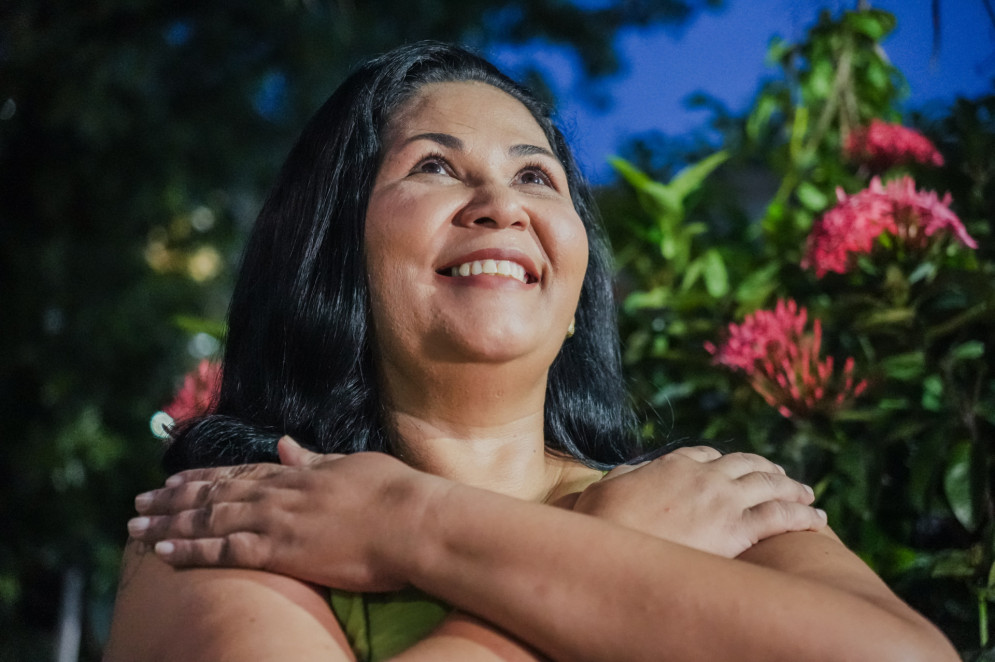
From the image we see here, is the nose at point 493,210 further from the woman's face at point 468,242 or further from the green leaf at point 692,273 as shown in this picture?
the green leaf at point 692,273

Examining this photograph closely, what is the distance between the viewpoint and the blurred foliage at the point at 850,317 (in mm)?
1504

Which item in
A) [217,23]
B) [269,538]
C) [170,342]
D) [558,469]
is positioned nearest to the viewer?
[269,538]

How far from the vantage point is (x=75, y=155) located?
10.7ft

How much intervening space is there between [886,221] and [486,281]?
0.81 meters

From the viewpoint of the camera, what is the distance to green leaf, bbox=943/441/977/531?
1.44 meters

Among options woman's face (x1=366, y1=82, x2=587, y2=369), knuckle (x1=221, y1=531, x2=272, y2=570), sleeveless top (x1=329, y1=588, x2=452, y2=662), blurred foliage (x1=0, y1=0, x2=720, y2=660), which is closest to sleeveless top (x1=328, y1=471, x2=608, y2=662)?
sleeveless top (x1=329, y1=588, x2=452, y2=662)

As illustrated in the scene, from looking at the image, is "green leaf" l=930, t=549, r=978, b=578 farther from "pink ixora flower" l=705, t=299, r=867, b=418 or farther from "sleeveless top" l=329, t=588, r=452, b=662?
"sleeveless top" l=329, t=588, r=452, b=662

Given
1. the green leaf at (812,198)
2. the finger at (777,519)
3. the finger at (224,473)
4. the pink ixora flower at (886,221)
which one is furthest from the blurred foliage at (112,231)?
the finger at (777,519)

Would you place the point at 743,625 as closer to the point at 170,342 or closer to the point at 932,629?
the point at 932,629

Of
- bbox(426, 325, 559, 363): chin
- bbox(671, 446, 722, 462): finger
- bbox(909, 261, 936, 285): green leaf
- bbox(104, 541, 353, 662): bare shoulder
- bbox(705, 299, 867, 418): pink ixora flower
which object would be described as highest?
bbox(909, 261, 936, 285): green leaf

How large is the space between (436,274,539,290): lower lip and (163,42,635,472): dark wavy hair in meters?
0.16

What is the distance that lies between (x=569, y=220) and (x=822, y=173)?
948mm

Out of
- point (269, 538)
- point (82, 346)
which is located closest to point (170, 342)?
point (82, 346)

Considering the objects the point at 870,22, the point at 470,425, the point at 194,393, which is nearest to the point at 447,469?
the point at 470,425
